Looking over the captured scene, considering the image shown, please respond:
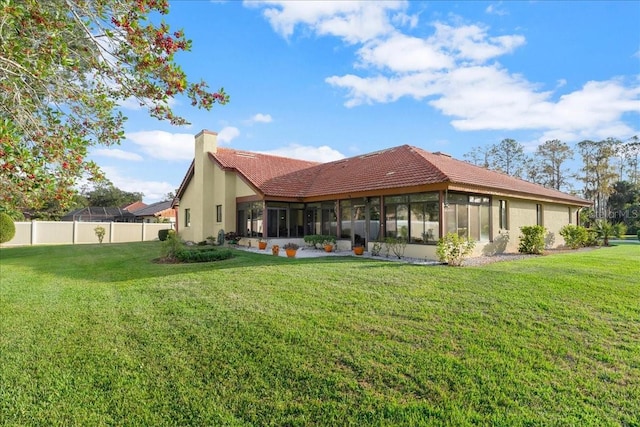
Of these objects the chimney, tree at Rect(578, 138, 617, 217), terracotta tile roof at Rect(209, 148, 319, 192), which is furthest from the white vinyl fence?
tree at Rect(578, 138, 617, 217)

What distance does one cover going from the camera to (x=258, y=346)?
16.3 feet

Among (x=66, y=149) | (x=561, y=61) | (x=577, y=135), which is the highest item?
(x=577, y=135)

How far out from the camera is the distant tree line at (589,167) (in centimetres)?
4215

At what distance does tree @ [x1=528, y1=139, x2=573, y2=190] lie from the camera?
1791 inches

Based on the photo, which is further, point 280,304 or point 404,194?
point 404,194

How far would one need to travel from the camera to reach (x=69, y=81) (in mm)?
5477

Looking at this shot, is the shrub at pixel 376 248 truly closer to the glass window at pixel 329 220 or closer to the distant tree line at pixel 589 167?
the glass window at pixel 329 220

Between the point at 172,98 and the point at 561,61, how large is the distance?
18002 mm

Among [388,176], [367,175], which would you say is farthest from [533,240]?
[367,175]

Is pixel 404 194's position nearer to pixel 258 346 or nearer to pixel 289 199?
pixel 289 199

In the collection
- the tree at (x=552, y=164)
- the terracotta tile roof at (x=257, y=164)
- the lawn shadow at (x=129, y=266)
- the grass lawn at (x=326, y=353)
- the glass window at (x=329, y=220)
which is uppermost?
the tree at (x=552, y=164)

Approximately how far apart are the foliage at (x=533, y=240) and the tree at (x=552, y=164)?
37.9 m

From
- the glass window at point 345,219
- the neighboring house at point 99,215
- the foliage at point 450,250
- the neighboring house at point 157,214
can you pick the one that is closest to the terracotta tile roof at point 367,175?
the glass window at point 345,219

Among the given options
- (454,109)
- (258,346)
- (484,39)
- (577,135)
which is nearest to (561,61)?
(454,109)
